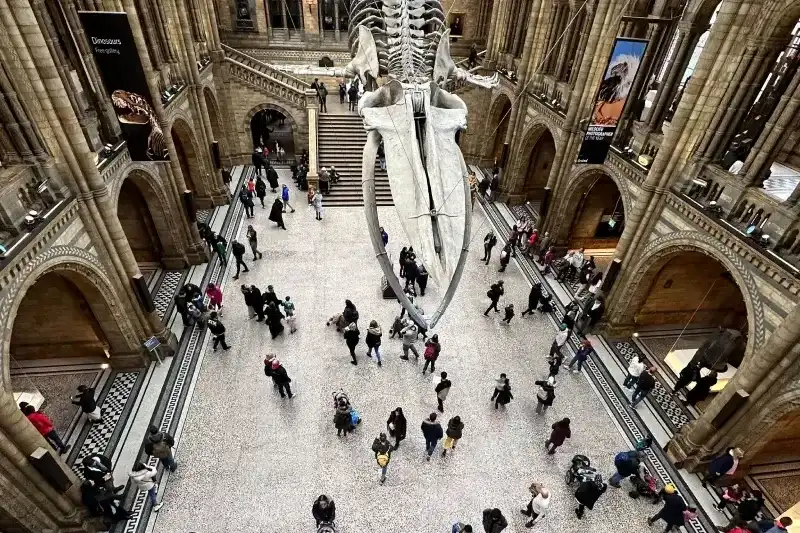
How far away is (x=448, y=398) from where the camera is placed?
1054 cm

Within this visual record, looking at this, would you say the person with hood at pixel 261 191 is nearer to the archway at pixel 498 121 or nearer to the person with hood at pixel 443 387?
the archway at pixel 498 121

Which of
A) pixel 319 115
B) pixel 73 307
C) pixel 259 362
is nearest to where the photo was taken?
pixel 73 307

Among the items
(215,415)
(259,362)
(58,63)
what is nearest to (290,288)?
(259,362)

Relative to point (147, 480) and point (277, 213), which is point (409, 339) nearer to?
point (147, 480)

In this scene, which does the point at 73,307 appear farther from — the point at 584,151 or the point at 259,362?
the point at 584,151

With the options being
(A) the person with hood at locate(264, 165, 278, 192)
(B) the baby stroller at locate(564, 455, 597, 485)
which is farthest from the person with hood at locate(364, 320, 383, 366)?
(A) the person with hood at locate(264, 165, 278, 192)

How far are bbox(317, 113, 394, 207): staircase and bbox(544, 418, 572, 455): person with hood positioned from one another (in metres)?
11.9

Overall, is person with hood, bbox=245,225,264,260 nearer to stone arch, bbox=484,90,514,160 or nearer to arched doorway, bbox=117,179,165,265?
arched doorway, bbox=117,179,165,265

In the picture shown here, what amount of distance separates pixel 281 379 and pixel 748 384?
30.8 ft

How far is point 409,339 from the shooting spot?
10922 mm

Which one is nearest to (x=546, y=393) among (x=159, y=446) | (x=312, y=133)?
(x=159, y=446)

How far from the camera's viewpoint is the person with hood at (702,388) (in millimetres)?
10234

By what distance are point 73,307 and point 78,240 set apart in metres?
2.29

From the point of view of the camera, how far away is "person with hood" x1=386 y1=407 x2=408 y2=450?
8.80m
